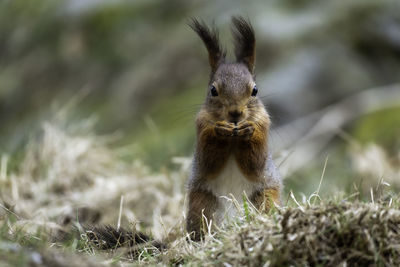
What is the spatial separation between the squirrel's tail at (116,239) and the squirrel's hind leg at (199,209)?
0.28 meters

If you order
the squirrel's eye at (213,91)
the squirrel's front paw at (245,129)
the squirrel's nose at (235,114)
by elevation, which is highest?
the squirrel's eye at (213,91)

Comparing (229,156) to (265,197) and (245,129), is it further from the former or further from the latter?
(265,197)

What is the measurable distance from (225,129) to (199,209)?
51cm

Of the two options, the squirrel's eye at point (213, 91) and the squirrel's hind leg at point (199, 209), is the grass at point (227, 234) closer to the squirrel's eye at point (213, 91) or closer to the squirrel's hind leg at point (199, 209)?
the squirrel's hind leg at point (199, 209)

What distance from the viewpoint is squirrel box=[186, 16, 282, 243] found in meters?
3.41

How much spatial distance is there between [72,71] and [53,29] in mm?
1258

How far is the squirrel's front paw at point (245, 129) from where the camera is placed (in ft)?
11.0

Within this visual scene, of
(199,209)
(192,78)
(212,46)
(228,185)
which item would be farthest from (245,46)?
(192,78)

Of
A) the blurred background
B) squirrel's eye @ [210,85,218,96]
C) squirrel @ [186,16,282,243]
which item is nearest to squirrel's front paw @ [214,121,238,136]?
squirrel @ [186,16,282,243]

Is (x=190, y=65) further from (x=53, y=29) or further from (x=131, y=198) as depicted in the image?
(x=131, y=198)

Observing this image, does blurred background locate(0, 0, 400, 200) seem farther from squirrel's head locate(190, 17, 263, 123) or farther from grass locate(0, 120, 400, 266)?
squirrel's head locate(190, 17, 263, 123)

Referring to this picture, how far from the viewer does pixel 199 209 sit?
3.46 m

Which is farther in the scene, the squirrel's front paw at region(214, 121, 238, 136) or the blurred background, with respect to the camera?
the blurred background

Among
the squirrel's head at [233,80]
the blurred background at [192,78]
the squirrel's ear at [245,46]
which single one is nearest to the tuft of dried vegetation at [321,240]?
the squirrel's head at [233,80]
